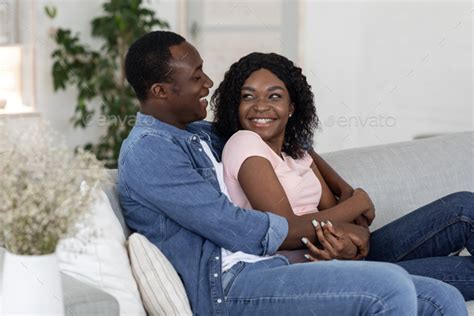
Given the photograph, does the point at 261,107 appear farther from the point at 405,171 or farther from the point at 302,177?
the point at 405,171

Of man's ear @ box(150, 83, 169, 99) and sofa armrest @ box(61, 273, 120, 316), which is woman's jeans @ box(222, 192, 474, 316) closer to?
sofa armrest @ box(61, 273, 120, 316)

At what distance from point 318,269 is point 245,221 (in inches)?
7.7

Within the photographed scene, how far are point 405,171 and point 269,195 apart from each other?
825 mm

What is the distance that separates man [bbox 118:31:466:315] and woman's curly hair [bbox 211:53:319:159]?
0.70 feet

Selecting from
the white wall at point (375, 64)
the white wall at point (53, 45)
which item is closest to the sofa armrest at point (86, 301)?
the white wall at point (375, 64)

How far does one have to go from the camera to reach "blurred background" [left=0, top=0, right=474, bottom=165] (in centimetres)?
439

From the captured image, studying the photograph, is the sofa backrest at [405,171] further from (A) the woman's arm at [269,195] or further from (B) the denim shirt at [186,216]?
(B) the denim shirt at [186,216]

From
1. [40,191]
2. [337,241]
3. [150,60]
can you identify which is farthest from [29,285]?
[337,241]

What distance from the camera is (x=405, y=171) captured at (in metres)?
2.71

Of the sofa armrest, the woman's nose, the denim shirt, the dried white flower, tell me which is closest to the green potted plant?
the woman's nose

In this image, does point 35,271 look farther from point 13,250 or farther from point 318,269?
point 318,269

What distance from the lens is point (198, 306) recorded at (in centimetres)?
187

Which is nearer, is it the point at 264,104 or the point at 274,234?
the point at 274,234

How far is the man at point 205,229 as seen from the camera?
1774 millimetres
